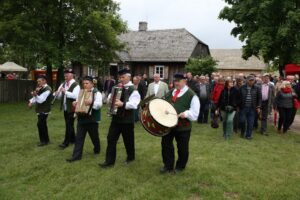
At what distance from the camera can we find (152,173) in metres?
A: 6.38

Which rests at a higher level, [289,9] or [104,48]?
[289,9]

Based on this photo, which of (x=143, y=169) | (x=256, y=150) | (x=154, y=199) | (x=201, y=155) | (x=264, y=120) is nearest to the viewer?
(x=154, y=199)

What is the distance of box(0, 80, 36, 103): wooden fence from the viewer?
770 inches

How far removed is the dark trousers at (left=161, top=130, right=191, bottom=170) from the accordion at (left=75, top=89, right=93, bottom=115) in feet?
5.81

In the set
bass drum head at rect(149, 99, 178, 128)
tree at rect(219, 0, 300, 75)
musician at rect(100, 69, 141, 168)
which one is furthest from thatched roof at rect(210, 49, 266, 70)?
bass drum head at rect(149, 99, 178, 128)

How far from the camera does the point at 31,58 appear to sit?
1866 cm

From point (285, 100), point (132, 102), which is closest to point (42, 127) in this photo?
point (132, 102)

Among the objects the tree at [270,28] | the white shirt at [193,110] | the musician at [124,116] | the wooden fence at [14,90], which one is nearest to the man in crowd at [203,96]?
the musician at [124,116]

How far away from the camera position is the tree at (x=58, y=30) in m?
18.2

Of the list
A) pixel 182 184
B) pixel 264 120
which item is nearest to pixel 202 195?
pixel 182 184

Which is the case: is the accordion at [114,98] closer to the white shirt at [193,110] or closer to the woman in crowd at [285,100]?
the white shirt at [193,110]

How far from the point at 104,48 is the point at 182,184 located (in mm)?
15709

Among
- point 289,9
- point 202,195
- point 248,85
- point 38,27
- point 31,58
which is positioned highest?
point 289,9

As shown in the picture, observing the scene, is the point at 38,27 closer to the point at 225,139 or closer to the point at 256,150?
the point at 225,139
